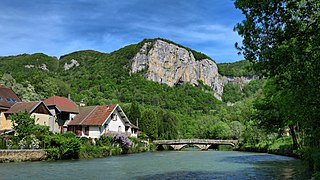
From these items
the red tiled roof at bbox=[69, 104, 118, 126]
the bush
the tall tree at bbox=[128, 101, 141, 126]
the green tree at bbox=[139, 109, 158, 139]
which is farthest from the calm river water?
the tall tree at bbox=[128, 101, 141, 126]

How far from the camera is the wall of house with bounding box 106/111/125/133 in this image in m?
53.2

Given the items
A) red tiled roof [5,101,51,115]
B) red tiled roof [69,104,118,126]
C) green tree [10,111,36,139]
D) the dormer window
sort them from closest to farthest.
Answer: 1. green tree [10,111,36,139]
2. red tiled roof [5,101,51,115]
3. red tiled roof [69,104,118,126]
4. the dormer window

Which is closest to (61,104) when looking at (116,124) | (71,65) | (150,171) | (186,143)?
(116,124)

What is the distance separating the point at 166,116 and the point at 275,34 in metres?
82.8

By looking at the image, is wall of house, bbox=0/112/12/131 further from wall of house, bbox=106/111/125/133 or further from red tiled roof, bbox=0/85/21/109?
wall of house, bbox=106/111/125/133

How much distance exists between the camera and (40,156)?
1348 inches

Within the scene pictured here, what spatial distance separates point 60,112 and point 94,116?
5191 millimetres

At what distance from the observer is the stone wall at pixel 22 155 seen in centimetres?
3137

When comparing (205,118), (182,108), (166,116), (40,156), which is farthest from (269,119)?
(182,108)

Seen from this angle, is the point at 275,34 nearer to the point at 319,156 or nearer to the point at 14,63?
the point at 319,156

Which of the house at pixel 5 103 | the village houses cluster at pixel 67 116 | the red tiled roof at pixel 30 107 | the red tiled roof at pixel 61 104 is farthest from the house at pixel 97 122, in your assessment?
the house at pixel 5 103

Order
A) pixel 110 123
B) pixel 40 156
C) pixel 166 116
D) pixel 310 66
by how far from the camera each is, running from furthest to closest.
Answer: pixel 166 116 < pixel 110 123 < pixel 40 156 < pixel 310 66

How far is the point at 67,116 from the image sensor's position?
54.4 meters

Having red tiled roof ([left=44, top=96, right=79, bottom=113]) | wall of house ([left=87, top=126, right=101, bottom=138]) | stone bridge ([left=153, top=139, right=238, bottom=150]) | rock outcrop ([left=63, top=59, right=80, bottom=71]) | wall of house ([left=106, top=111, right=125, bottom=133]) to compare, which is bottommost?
stone bridge ([left=153, top=139, right=238, bottom=150])
